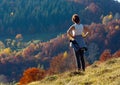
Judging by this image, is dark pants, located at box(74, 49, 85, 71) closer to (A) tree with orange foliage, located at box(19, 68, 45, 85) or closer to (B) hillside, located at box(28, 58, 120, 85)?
(B) hillside, located at box(28, 58, 120, 85)

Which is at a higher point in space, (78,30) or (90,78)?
(78,30)

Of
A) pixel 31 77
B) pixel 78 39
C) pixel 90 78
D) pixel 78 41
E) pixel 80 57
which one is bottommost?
pixel 90 78

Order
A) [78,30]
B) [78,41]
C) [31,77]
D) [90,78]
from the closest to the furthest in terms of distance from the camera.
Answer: [90,78], [78,41], [78,30], [31,77]

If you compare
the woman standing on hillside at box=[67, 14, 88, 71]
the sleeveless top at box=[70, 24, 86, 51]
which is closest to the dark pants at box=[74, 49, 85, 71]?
the woman standing on hillside at box=[67, 14, 88, 71]

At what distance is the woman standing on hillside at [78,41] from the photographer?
63.9 ft

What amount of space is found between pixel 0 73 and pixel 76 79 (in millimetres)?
180410

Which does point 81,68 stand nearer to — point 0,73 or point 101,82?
point 101,82

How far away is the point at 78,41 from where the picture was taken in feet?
64.3

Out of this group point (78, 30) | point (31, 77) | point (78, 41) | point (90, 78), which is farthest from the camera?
point (31, 77)

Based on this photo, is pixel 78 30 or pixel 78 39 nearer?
pixel 78 39

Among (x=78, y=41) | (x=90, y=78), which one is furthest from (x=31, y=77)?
(x=90, y=78)

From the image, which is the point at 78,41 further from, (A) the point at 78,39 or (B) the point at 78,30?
(B) the point at 78,30

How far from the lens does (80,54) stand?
771 inches

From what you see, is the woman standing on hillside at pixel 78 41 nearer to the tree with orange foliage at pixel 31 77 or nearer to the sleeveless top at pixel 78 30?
the sleeveless top at pixel 78 30
